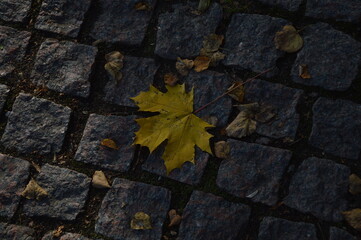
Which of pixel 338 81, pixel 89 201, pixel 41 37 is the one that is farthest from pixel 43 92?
pixel 338 81

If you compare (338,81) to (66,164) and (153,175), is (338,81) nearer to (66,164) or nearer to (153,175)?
(153,175)

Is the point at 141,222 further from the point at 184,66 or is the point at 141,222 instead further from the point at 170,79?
the point at 184,66

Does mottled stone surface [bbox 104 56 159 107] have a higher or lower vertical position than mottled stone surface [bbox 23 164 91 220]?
higher

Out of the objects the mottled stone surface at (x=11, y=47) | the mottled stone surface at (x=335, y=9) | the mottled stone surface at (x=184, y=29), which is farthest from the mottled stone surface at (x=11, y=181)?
the mottled stone surface at (x=335, y=9)

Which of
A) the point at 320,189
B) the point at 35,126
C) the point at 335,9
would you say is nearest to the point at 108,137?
the point at 35,126

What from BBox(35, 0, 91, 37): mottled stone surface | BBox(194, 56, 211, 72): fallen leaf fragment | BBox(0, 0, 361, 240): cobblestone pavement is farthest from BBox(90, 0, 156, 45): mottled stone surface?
BBox(194, 56, 211, 72): fallen leaf fragment

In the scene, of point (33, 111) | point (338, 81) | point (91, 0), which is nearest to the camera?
point (338, 81)

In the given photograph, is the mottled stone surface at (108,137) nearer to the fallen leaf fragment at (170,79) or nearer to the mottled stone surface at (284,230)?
the fallen leaf fragment at (170,79)

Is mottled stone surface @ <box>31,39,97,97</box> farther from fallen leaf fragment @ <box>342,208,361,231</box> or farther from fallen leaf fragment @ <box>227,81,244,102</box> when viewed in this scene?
fallen leaf fragment @ <box>342,208,361,231</box>
